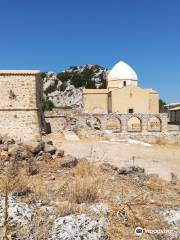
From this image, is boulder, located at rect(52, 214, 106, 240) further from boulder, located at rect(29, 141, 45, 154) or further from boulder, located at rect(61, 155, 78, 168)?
boulder, located at rect(29, 141, 45, 154)

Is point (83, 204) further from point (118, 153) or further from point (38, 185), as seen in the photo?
point (118, 153)

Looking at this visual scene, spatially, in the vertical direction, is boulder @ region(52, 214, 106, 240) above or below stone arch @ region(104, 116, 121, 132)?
below

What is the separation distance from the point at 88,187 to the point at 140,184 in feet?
5.82

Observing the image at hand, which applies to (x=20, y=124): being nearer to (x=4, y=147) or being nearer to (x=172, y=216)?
(x=4, y=147)

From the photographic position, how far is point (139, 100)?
120 ft

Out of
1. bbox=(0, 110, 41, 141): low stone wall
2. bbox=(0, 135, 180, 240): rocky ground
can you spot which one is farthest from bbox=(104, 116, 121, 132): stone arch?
bbox=(0, 135, 180, 240): rocky ground

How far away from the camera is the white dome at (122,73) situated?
133ft

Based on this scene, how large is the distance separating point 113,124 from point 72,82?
34518 millimetres

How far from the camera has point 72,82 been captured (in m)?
65.9

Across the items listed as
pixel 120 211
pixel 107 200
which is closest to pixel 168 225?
pixel 120 211

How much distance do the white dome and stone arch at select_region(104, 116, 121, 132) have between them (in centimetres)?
917

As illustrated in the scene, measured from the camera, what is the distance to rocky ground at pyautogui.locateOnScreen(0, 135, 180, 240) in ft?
14.6

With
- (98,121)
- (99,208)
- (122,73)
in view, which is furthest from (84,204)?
(122,73)

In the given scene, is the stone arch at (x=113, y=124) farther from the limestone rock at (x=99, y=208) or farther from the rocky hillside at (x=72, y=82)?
the rocky hillside at (x=72, y=82)
